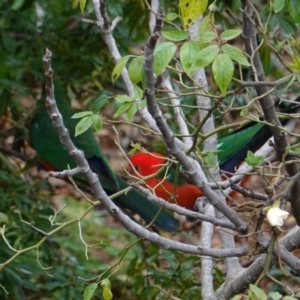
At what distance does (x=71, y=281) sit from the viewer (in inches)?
106

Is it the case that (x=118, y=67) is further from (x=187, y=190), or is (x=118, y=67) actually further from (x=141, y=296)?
(x=187, y=190)

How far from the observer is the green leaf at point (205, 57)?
124 centimetres

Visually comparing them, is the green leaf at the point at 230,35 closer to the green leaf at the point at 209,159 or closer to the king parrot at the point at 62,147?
the green leaf at the point at 209,159

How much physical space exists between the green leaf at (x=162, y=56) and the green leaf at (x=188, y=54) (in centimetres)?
3

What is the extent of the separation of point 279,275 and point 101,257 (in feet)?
5.03

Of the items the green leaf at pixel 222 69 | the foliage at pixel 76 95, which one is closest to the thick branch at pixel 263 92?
the green leaf at pixel 222 69

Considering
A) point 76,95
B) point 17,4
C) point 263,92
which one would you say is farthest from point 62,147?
point 263,92

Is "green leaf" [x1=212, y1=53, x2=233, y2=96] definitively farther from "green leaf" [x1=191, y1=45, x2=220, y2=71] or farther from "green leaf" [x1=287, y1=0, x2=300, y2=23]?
"green leaf" [x1=287, y1=0, x2=300, y2=23]

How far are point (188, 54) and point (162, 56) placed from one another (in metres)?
0.06

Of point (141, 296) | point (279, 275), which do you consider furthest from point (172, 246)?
point (279, 275)

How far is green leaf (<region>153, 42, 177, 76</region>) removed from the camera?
48.8 inches

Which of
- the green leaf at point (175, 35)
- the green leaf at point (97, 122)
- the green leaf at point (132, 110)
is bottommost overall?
the green leaf at point (97, 122)

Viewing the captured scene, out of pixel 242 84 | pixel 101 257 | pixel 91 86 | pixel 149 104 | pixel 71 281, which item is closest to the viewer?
pixel 149 104

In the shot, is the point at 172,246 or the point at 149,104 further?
the point at 172,246
